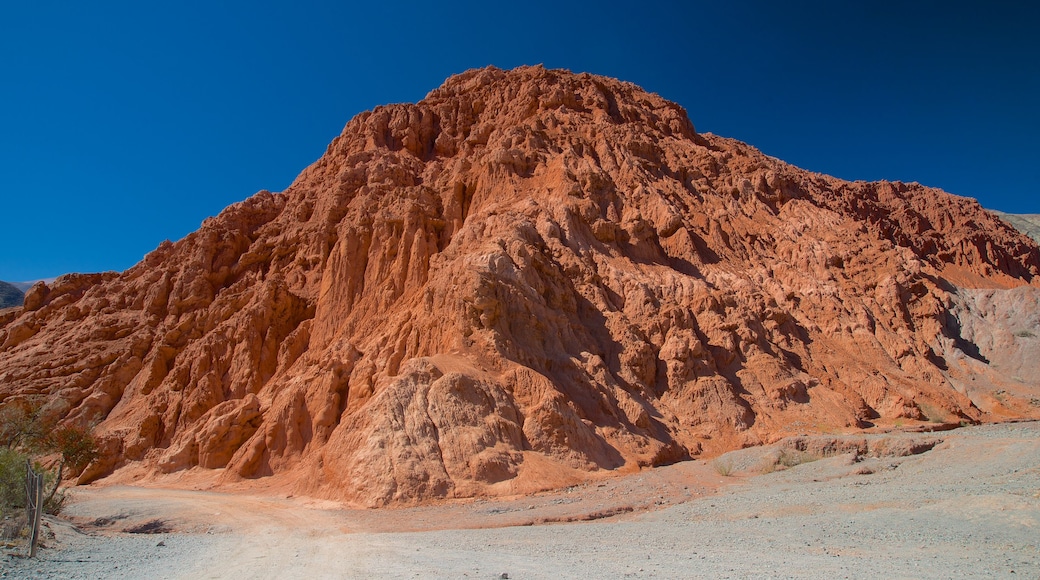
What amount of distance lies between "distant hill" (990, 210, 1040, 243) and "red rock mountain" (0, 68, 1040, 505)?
47191mm

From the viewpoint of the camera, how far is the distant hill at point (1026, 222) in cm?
8925

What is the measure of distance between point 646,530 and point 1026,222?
113752mm

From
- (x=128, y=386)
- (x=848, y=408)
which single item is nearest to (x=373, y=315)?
(x=128, y=386)

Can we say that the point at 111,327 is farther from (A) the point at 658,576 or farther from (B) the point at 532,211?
(A) the point at 658,576

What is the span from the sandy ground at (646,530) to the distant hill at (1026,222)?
298ft

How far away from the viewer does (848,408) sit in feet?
98.3

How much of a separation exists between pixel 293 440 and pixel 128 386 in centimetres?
1595

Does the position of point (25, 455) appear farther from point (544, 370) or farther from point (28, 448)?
point (544, 370)

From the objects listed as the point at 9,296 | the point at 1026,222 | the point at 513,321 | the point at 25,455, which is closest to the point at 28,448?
the point at 25,455

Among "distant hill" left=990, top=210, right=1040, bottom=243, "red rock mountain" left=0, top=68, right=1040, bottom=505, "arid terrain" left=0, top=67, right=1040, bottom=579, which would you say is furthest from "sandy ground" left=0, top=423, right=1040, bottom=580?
"distant hill" left=990, top=210, right=1040, bottom=243

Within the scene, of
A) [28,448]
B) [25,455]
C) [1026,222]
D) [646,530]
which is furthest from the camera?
[1026,222]

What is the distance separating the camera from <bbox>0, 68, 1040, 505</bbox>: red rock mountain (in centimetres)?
2464

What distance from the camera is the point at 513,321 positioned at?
29109 millimetres

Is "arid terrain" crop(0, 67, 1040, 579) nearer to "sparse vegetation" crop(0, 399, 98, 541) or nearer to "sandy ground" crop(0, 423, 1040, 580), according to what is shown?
"sandy ground" crop(0, 423, 1040, 580)
